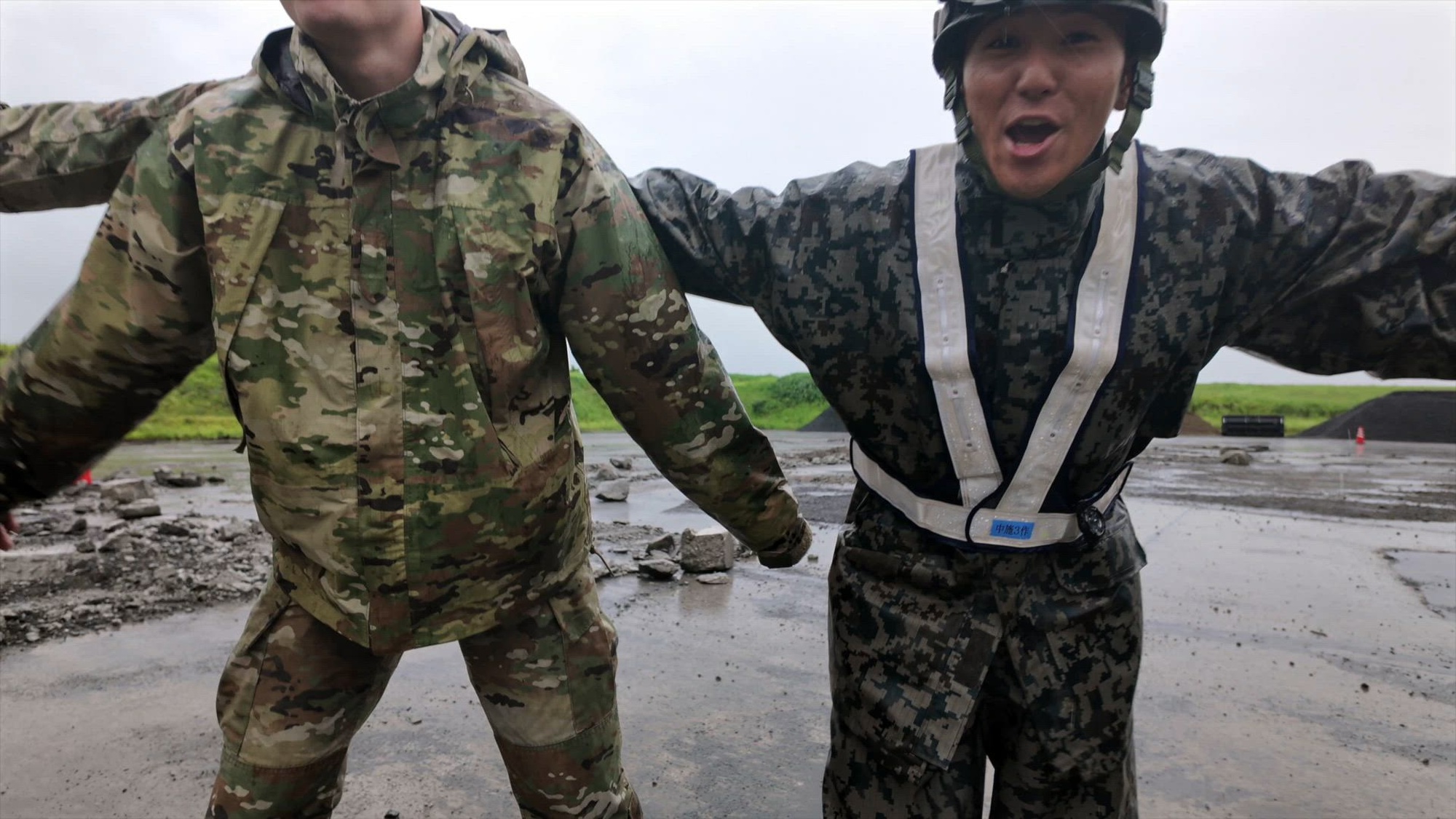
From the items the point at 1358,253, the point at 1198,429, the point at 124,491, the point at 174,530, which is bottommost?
the point at 1198,429

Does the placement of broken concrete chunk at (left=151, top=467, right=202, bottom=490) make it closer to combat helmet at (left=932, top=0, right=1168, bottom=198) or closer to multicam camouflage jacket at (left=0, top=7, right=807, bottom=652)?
multicam camouflage jacket at (left=0, top=7, right=807, bottom=652)

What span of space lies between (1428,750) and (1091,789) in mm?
2270

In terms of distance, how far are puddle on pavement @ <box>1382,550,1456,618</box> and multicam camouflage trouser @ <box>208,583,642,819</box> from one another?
17.0 ft

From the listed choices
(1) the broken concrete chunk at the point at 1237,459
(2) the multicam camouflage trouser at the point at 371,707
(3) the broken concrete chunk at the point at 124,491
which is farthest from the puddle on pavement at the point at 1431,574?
(3) the broken concrete chunk at the point at 124,491

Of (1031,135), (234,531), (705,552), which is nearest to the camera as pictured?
(1031,135)

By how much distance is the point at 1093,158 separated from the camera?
1540 millimetres

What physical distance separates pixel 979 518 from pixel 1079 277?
494 millimetres

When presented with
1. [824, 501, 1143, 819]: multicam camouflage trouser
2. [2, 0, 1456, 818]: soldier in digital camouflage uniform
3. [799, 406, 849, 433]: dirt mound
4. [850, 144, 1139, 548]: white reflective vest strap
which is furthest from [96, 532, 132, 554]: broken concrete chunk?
[799, 406, 849, 433]: dirt mound

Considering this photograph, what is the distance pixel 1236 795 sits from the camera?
2.60m

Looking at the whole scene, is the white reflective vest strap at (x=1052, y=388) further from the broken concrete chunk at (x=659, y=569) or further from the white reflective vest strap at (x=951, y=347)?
the broken concrete chunk at (x=659, y=569)

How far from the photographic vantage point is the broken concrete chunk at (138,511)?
6.43 m

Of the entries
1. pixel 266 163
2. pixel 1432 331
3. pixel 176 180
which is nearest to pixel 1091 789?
pixel 1432 331

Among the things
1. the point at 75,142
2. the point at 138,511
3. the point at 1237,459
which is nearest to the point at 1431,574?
the point at 75,142

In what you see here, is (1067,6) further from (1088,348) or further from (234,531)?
(234,531)
